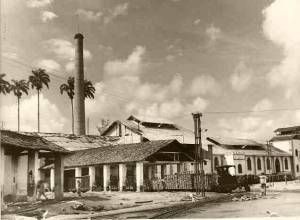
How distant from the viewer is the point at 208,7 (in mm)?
17812

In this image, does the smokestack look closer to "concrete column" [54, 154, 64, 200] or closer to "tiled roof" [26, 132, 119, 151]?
"tiled roof" [26, 132, 119, 151]

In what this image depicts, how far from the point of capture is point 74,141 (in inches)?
1676

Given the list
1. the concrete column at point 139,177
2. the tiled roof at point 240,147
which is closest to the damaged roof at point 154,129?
the tiled roof at point 240,147

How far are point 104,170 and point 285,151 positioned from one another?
29659 mm

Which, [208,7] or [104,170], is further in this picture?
[104,170]

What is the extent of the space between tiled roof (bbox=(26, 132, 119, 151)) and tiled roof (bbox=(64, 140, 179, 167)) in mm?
3219

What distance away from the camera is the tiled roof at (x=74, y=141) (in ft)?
135

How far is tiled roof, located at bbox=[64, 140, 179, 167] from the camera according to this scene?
31348 mm

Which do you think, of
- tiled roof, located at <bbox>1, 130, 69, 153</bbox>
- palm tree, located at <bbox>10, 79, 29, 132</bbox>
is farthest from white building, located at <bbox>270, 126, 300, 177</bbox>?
palm tree, located at <bbox>10, 79, 29, 132</bbox>

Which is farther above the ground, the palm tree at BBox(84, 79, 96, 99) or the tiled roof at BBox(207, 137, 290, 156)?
the palm tree at BBox(84, 79, 96, 99)

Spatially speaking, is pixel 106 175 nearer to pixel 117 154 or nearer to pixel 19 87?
pixel 117 154

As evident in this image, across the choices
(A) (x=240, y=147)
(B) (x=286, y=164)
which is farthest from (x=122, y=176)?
(B) (x=286, y=164)

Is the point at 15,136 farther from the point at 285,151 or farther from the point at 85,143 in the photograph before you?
the point at 285,151

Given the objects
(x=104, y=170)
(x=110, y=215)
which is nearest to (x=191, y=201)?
(x=110, y=215)
